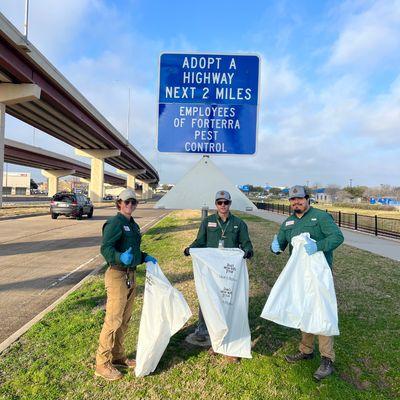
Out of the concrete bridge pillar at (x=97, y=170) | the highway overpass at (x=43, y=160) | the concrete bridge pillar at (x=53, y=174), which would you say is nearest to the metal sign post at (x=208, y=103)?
the highway overpass at (x=43, y=160)

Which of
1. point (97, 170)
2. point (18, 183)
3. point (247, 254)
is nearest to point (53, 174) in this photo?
point (97, 170)

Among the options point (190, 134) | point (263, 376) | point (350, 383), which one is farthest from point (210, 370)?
point (190, 134)

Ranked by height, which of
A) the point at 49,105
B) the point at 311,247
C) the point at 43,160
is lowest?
the point at 311,247

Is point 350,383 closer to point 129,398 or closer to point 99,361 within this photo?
point 129,398

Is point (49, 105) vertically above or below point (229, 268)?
above

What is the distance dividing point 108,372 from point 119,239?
122 centimetres

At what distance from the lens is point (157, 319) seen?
3.50 m

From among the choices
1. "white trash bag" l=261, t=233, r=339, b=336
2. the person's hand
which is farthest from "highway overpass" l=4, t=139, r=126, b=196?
"white trash bag" l=261, t=233, r=339, b=336

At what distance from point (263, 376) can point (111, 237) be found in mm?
1878

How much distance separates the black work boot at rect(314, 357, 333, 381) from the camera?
139 inches

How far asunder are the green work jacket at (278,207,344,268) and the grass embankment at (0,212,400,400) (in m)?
1.12

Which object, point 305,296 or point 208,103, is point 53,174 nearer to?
point 208,103

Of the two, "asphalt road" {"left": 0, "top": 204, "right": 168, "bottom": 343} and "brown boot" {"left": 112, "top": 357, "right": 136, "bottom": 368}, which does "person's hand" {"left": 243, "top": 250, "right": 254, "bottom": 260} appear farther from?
"asphalt road" {"left": 0, "top": 204, "right": 168, "bottom": 343}

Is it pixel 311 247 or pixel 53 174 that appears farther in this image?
pixel 53 174
